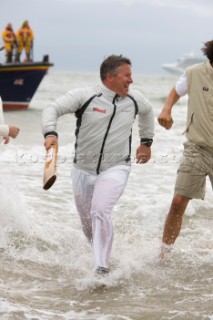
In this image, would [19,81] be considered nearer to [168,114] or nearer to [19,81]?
[19,81]

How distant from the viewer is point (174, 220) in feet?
20.2

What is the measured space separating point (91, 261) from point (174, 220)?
31.2 inches

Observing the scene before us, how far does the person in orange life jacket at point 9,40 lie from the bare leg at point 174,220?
63.5 feet

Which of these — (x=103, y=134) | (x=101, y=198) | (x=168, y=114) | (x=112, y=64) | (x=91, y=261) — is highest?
(x=112, y=64)

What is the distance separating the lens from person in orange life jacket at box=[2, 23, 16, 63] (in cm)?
2486

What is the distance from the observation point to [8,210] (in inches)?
295

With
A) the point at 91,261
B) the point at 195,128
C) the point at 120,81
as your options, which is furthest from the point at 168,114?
the point at 91,261

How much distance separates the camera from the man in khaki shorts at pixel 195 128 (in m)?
5.77

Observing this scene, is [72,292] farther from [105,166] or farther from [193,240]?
[193,240]

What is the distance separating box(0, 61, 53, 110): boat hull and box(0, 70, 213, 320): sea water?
14.2 m

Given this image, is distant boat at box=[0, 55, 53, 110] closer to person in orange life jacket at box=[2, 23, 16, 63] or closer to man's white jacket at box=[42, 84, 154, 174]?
person in orange life jacket at box=[2, 23, 16, 63]

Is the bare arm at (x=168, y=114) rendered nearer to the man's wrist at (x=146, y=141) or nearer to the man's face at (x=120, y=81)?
the man's wrist at (x=146, y=141)

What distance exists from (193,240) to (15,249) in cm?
187

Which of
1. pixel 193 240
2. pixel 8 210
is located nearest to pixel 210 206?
pixel 193 240
